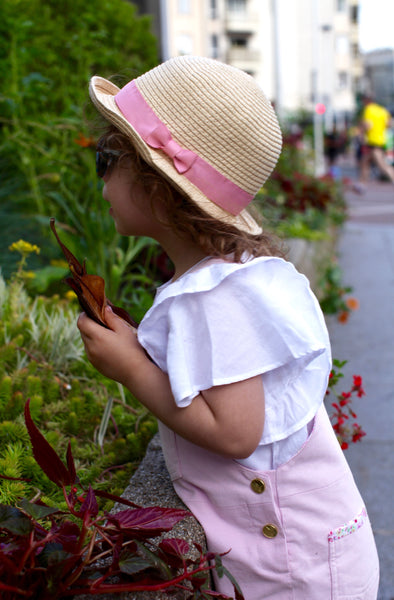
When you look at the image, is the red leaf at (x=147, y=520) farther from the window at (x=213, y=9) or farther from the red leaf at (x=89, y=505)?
the window at (x=213, y=9)

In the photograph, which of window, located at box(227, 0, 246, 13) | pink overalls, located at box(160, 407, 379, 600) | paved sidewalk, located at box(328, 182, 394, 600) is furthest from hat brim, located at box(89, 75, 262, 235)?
window, located at box(227, 0, 246, 13)

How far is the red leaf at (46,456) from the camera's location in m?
1.18

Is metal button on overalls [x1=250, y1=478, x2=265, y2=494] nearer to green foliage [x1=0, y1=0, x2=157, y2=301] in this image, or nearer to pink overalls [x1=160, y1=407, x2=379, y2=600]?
pink overalls [x1=160, y1=407, x2=379, y2=600]

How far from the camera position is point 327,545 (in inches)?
56.8

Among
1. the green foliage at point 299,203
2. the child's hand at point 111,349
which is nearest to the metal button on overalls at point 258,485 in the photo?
Result: the child's hand at point 111,349

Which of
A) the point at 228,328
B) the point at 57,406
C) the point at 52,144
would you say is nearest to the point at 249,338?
the point at 228,328

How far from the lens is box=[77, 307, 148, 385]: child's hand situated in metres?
1.36

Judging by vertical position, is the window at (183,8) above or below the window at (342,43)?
above

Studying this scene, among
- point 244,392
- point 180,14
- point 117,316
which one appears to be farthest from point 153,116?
point 180,14

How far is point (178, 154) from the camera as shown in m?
1.35

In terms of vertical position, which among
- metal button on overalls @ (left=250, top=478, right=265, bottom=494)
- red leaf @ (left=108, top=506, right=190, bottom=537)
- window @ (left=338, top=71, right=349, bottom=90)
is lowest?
window @ (left=338, top=71, right=349, bottom=90)

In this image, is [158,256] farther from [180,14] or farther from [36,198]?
[180,14]

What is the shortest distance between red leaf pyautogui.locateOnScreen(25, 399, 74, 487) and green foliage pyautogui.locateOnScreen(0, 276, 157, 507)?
456mm

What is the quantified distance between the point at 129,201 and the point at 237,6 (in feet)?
184
